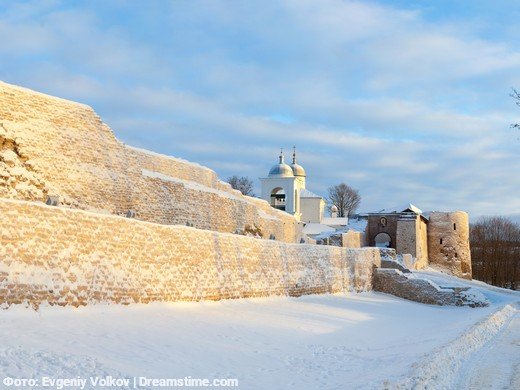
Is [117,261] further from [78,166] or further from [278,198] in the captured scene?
[278,198]

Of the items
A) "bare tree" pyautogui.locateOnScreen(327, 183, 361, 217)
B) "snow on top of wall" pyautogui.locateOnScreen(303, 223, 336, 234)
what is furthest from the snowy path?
"bare tree" pyautogui.locateOnScreen(327, 183, 361, 217)

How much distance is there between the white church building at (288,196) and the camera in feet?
180

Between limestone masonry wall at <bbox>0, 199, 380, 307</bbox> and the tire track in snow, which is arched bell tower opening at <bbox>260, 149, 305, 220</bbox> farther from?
the tire track in snow

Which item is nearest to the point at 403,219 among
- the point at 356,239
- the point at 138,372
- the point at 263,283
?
the point at 356,239

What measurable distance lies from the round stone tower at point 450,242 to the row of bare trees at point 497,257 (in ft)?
27.6

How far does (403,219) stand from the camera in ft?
153

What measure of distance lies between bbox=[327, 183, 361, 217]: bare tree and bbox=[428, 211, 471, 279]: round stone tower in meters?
27.4

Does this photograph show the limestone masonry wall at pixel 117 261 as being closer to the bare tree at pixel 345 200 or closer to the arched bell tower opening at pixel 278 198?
the arched bell tower opening at pixel 278 198

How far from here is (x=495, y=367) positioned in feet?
32.6

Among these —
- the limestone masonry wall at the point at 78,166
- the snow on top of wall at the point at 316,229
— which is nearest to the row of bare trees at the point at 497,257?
the snow on top of wall at the point at 316,229

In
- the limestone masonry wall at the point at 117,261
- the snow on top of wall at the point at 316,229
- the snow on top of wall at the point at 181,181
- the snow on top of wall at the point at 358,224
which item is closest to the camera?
the limestone masonry wall at the point at 117,261

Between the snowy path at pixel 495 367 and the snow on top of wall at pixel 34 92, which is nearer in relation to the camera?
the snowy path at pixel 495 367

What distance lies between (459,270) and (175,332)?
42628 mm

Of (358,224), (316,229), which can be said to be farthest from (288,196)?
(358,224)
